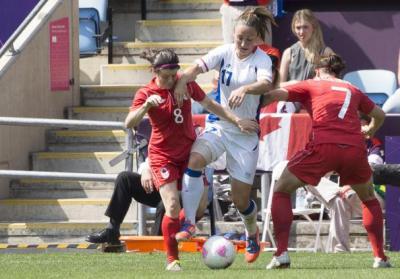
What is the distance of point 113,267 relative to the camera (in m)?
11.6

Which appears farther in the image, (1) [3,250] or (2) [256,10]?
(1) [3,250]

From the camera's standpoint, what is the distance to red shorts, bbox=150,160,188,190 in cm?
1151

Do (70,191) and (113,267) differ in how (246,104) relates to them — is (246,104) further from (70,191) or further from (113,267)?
(70,191)

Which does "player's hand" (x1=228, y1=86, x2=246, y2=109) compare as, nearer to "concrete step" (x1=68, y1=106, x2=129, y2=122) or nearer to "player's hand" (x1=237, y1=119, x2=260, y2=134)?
"player's hand" (x1=237, y1=119, x2=260, y2=134)

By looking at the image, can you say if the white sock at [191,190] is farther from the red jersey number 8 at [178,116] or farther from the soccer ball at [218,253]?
the red jersey number 8 at [178,116]

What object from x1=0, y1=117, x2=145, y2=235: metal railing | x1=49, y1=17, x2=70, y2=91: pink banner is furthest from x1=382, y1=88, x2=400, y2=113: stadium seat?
x1=49, y1=17, x2=70, y2=91: pink banner

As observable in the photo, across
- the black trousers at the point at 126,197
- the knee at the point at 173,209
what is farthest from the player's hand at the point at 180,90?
the black trousers at the point at 126,197

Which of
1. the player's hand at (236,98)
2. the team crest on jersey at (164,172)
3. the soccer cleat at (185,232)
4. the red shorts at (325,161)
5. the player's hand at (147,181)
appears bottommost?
the soccer cleat at (185,232)

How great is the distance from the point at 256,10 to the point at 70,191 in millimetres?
5461

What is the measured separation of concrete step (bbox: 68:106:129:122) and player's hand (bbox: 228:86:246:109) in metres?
6.43

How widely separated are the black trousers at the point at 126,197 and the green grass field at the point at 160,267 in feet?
1.91

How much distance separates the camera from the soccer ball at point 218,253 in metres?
11.1

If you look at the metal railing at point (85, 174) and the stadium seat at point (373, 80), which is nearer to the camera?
the metal railing at point (85, 174)

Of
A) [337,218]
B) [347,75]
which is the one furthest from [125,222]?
[347,75]
